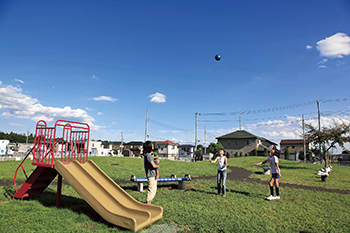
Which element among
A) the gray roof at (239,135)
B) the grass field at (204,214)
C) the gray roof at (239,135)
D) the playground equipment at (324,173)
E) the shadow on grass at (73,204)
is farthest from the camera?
the gray roof at (239,135)

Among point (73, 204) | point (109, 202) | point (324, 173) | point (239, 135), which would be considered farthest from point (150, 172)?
point (239, 135)

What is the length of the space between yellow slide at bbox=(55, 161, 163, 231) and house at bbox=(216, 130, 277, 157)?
5314 cm

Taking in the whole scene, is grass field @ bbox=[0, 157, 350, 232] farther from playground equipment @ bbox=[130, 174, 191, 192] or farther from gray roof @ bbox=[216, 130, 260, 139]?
gray roof @ bbox=[216, 130, 260, 139]

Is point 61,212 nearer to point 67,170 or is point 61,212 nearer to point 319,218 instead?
point 67,170

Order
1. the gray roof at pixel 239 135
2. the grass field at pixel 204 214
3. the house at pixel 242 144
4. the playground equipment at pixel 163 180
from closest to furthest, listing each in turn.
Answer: the grass field at pixel 204 214 < the playground equipment at pixel 163 180 < the house at pixel 242 144 < the gray roof at pixel 239 135

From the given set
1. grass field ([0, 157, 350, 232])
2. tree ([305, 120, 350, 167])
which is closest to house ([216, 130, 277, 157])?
tree ([305, 120, 350, 167])

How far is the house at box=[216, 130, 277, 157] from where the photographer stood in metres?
56.3

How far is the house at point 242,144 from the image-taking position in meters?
56.3

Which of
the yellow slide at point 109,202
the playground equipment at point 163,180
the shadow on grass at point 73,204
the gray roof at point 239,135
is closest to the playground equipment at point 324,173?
the playground equipment at point 163,180

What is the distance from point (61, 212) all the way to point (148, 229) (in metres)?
2.67

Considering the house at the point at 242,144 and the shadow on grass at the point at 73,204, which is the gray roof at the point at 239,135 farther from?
the shadow on grass at the point at 73,204

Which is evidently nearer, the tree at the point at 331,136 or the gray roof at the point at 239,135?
the tree at the point at 331,136

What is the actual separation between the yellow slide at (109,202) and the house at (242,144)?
5314 centimetres

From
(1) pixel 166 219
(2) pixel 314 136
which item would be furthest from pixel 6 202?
(2) pixel 314 136
